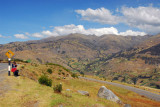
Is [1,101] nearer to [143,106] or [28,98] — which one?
[28,98]

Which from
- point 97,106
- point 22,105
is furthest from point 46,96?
point 97,106

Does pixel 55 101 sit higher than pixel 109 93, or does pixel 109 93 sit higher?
pixel 55 101

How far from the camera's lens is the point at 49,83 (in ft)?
60.7

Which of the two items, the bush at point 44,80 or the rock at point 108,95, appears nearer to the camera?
the bush at point 44,80

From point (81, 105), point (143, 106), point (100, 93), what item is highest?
point (81, 105)

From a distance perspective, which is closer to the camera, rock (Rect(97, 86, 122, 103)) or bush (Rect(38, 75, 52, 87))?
bush (Rect(38, 75, 52, 87))

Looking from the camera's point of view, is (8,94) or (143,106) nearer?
(8,94)

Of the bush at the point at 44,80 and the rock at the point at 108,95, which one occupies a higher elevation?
the bush at the point at 44,80

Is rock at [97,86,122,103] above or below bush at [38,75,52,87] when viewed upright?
below

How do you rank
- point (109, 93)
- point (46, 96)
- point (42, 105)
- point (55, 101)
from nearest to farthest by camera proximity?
point (42, 105) → point (55, 101) → point (46, 96) → point (109, 93)

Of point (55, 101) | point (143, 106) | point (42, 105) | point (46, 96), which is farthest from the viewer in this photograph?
point (143, 106)

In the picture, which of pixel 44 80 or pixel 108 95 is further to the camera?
pixel 108 95

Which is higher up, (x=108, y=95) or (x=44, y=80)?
(x=44, y=80)

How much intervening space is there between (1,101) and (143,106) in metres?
21.3
